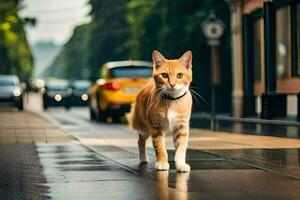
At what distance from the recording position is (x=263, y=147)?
1376 cm

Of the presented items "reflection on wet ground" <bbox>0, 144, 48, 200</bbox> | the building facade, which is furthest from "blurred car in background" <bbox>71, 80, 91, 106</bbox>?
"reflection on wet ground" <bbox>0, 144, 48, 200</bbox>

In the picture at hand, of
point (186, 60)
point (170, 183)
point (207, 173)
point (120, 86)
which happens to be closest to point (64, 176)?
point (170, 183)

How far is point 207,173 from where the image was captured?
31.9 feet

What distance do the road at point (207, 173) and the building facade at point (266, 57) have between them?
809 centimetres

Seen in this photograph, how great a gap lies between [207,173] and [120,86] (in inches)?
579

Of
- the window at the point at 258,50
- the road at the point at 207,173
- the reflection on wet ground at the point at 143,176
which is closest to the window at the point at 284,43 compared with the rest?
Result: the window at the point at 258,50

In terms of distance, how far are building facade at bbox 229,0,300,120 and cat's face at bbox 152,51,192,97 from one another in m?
13.3

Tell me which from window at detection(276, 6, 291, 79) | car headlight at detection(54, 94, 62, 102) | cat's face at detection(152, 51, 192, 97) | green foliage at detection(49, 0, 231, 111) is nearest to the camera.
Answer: cat's face at detection(152, 51, 192, 97)

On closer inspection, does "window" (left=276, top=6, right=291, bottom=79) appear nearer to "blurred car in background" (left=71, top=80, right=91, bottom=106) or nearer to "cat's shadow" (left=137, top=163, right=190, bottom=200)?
"cat's shadow" (left=137, top=163, right=190, bottom=200)

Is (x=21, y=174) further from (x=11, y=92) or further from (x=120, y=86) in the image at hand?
(x=11, y=92)

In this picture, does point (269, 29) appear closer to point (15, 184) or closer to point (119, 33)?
point (15, 184)

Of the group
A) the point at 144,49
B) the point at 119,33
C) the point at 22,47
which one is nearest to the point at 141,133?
the point at 144,49

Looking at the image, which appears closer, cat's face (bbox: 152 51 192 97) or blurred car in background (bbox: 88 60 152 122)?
cat's face (bbox: 152 51 192 97)

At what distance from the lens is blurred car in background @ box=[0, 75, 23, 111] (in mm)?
37469
